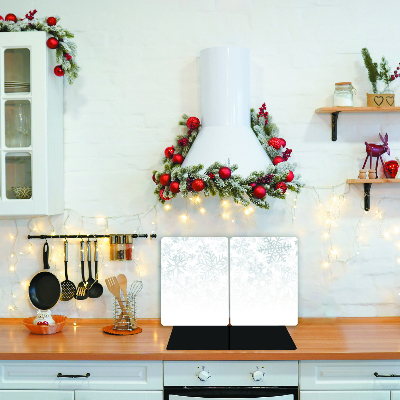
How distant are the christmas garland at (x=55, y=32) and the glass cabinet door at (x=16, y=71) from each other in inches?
4.6

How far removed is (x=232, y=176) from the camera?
201 cm

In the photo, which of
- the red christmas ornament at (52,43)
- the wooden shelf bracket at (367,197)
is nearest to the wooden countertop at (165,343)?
the wooden shelf bracket at (367,197)

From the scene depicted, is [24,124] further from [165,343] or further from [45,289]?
[165,343]

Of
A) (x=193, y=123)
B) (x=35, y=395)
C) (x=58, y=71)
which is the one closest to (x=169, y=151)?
(x=193, y=123)

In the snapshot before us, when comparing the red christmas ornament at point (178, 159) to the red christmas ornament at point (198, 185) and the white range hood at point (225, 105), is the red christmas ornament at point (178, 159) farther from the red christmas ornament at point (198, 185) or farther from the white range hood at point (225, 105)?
the red christmas ornament at point (198, 185)

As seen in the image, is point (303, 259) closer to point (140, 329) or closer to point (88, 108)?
point (140, 329)

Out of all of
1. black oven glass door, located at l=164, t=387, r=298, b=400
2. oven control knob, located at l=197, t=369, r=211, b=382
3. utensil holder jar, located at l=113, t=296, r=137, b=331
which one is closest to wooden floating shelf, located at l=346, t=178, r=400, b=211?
black oven glass door, located at l=164, t=387, r=298, b=400

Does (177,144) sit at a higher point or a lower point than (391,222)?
higher

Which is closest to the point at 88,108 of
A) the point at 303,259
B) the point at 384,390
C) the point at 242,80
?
the point at 242,80

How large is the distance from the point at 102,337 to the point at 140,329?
193 mm

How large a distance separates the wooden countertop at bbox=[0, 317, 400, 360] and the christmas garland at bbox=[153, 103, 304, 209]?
2.17ft

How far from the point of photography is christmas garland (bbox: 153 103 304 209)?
6.59ft

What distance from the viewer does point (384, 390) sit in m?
1.94

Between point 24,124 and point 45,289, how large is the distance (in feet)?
2.92
